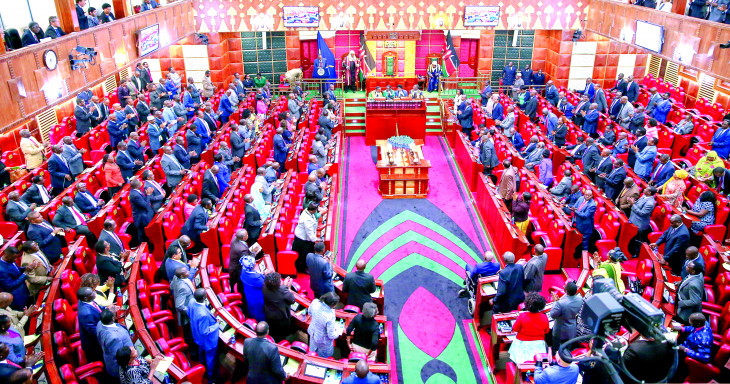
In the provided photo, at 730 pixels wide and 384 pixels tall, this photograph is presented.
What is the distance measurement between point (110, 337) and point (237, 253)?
6.89 ft

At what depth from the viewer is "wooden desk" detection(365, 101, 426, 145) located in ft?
48.1

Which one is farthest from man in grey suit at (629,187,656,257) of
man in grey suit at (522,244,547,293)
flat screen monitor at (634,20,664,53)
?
flat screen monitor at (634,20,664,53)

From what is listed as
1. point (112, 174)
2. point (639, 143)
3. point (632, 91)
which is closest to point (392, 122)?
point (639, 143)

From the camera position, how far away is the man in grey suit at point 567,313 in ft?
18.0

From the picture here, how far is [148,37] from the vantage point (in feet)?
41.3

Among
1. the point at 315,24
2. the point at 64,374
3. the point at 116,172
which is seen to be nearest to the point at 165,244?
the point at 116,172

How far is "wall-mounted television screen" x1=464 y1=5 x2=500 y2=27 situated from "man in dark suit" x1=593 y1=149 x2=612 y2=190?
8.54m

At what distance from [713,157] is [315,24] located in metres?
11.9

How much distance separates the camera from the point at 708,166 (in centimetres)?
914

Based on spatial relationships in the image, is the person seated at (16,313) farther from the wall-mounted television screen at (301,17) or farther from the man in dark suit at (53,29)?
the wall-mounted television screen at (301,17)

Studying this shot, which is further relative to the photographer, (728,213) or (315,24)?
(315,24)

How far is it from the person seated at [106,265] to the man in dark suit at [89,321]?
1.03 meters

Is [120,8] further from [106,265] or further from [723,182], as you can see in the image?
[723,182]

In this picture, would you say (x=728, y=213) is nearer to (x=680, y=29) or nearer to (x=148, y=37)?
(x=680, y=29)
